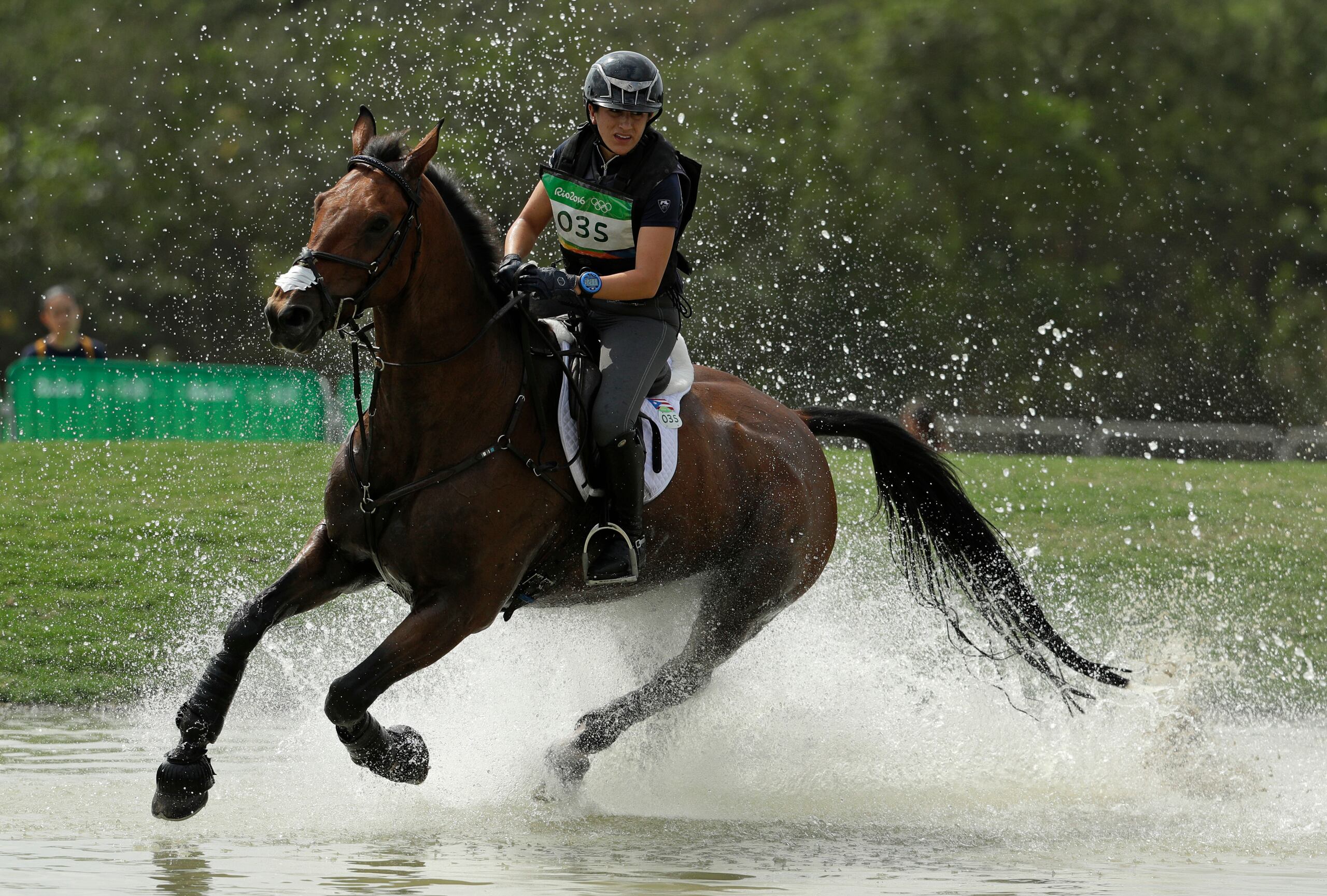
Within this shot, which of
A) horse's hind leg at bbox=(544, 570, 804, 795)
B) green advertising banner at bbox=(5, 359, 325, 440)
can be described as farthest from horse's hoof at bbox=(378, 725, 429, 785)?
green advertising banner at bbox=(5, 359, 325, 440)

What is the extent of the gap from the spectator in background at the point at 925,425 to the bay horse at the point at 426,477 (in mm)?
8056

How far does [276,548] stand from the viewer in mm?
12070

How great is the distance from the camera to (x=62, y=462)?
46.3ft

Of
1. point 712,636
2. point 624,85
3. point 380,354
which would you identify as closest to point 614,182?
point 624,85

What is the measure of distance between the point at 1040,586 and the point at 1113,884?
721cm

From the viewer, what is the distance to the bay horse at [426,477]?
19.5ft

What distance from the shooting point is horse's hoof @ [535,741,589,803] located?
7.07 meters

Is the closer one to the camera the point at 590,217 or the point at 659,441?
the point at 590,217

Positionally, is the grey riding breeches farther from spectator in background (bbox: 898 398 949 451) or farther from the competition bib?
spectator in background (bbox: 898 398 949 451)

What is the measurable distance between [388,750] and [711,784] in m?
1.67

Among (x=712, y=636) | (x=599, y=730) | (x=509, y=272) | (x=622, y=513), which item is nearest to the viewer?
(x=509, y=272)

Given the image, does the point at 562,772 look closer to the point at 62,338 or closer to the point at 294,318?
the point at 294,318

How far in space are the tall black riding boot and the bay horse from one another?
11 centimetres

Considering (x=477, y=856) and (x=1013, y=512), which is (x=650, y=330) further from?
(x=1013, y=512)
